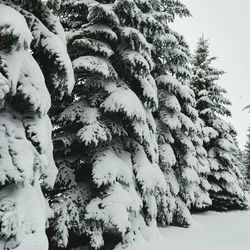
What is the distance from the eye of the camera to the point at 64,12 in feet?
35.6

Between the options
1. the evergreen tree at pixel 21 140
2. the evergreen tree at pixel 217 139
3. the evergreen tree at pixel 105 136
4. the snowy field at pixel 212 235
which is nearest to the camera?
the evergreen tree at pixel 21 140

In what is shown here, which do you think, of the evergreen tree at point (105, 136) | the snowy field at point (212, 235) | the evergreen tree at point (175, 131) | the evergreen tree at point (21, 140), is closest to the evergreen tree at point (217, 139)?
the snowy field at point (212, 235)

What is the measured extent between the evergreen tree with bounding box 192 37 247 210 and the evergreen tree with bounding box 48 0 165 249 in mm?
9856

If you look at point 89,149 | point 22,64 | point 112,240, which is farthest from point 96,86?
point 22,64

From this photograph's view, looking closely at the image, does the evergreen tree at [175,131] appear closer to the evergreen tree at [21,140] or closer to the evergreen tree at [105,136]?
the evergreen tree at [105,136]

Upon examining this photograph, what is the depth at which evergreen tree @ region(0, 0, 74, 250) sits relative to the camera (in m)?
4.26

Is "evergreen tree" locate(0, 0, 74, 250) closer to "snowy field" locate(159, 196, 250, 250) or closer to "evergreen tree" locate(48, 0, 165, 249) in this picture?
"evergreen tree" locate(48, 0, 165, 249)

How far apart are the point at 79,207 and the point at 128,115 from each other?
8.27 ft

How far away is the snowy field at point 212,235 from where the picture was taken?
1073 cm

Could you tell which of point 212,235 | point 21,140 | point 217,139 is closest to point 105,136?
point 21,140

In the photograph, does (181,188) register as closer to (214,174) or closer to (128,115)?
(214,174)

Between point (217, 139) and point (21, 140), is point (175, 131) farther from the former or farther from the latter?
point (21, 140)

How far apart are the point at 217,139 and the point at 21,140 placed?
17.5 metres

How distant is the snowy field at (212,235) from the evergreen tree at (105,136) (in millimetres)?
1461
